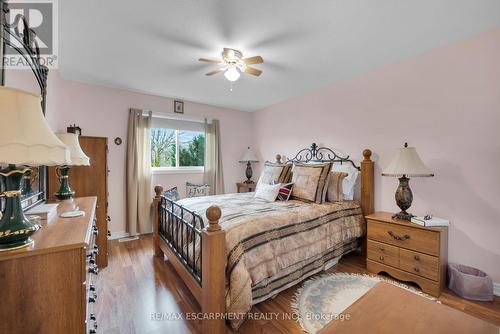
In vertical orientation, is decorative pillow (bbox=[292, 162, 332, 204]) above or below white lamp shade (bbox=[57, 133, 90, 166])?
below

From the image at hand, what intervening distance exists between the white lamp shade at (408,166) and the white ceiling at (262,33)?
3.66 ft

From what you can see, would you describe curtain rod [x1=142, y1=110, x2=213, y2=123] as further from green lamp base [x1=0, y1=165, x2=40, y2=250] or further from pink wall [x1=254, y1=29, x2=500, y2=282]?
green lamp base [x1=0, y1=165, x2=40, y2=250]

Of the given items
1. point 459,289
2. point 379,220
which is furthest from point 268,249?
point 459,289

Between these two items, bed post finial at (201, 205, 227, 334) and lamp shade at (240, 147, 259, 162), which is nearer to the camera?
bed post finial at (201, 205, 227, 334)

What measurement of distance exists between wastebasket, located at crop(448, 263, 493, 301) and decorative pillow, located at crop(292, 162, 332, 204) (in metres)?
1.38

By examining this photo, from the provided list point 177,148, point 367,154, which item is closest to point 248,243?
point 367,154

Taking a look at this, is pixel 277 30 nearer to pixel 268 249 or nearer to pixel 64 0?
pixel 64 0

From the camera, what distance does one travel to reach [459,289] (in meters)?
2.02

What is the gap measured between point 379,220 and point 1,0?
3291mm

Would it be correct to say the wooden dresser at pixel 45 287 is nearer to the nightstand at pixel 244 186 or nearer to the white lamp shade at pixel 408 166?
the white lamp shade at pixel 408 166

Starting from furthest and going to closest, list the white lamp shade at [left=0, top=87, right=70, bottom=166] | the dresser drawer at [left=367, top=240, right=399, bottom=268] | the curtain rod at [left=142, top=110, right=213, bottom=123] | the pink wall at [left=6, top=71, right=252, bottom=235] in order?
the curtain rod at [left=142, top=110, right=213, bottom=123]
the pink wall at [left=6, top=71, right=252, bottom=235]
the dresser drawer at [left=367, top=240, right=399, bottom=268]
the white lamp shade at [left=0, top=87, right=70, bottom=166]

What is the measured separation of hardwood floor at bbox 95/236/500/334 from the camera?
1661mm

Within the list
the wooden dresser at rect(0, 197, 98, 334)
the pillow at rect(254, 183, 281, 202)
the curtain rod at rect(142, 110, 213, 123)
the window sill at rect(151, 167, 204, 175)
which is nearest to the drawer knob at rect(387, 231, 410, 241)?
the pillow at rect(254, 183, 281, 202)

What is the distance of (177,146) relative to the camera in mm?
4223
